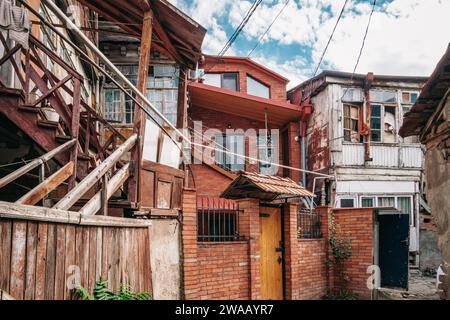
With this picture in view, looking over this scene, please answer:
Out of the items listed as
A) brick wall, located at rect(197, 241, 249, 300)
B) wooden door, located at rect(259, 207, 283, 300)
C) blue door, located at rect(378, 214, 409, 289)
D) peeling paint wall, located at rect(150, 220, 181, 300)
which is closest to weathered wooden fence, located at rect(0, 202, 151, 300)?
peeling paint wall, located at rect(150, 220, 181, 300)

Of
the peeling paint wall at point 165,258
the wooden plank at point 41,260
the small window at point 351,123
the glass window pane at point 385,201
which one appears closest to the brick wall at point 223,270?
the peeling paint wall at point 165,258

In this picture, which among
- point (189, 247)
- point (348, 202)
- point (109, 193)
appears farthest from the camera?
point (348, 202)

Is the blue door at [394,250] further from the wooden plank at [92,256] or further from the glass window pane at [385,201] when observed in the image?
the wooden plank at [92,256]

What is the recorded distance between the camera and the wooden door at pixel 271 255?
7.59m

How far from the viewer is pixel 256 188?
7.47 m

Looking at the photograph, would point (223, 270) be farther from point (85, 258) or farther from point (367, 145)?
point (367, 145)

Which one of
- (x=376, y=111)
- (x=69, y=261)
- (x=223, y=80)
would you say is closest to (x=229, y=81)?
(x=223, y=80)

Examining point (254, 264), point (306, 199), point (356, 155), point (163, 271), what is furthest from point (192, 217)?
point (356, 155)

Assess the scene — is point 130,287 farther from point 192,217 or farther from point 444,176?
point 444,176

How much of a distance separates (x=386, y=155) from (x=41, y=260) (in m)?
14.4

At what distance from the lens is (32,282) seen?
2551 mm

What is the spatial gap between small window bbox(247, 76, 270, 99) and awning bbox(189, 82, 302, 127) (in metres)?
1.72

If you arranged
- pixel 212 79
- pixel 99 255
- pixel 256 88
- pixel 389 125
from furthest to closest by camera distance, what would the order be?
pixel 256 88 < pixel 212 79 < pixel 389 125 < pixel 99 255

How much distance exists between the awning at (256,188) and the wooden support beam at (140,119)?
2.38 metres
